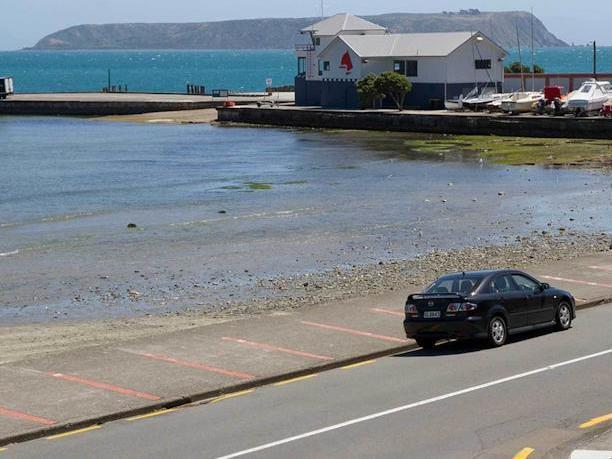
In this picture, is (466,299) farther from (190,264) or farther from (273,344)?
(190,264)

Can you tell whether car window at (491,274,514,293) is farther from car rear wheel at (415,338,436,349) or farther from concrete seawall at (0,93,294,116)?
concrete seawall at (0,93,294,116)

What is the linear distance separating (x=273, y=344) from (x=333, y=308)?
3976 millimetres

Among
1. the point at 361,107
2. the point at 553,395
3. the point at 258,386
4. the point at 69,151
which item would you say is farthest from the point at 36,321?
the point at 361,107

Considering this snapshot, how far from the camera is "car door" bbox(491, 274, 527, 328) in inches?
853

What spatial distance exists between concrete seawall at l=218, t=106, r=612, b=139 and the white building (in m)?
3.40

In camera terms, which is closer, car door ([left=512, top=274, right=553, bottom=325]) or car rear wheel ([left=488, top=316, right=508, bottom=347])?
car rear wheel ([left=488, top=316, right=508, bottom=347])

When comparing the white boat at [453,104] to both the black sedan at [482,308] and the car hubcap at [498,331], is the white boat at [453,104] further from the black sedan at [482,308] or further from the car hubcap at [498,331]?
the car hubcap at [498,331]

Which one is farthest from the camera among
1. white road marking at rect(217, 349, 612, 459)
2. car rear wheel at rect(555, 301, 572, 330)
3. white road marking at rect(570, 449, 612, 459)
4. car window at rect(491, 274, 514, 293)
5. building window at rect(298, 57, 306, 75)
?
building window at rect(298, 57, 306, 75)

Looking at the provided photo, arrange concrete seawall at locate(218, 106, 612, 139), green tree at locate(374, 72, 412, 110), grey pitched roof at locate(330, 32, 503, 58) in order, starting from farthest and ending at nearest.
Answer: grey pitched roof at locate(330, 32, 503, 58), green tree at locate(374, 72, 412, 110), concrete seawall at locate(218, 106, 612, 139)

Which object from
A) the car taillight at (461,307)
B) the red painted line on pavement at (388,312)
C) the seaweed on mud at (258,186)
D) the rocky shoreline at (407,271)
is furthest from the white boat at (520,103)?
the car taillight at (461,307)

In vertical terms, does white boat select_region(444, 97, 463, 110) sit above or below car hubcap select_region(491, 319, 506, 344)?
above

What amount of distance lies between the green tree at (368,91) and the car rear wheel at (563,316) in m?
71.8

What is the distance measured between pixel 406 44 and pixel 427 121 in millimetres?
12448

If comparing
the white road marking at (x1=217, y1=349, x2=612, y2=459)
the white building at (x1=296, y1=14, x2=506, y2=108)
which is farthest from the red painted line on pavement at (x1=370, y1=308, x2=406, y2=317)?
the white building at (x1=296, y1=14, x2=506, y2=108)
